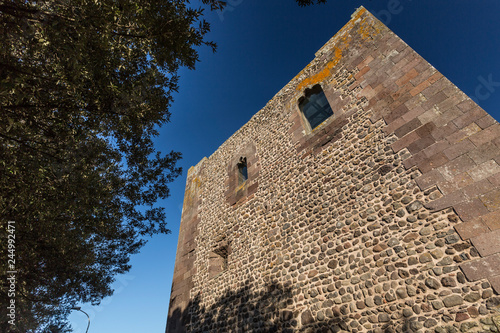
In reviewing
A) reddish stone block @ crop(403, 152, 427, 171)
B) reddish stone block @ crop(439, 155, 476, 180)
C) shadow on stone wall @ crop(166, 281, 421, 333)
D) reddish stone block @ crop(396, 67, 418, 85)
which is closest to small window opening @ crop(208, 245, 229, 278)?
shadow on stone wall @ crop(166, 281, 421, 333)

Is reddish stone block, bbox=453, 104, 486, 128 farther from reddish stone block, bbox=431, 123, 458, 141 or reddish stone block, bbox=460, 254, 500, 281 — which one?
reddish stone block, bbox=460, 254, 500, 281

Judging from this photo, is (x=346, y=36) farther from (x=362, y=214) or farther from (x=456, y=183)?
(x=362, y=214)

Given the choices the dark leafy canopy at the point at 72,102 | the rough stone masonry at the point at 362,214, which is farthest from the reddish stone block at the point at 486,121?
the dark leafy canopy at the point at 72,102

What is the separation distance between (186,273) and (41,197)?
600 cm

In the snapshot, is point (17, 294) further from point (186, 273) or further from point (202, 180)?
point (202, 180)

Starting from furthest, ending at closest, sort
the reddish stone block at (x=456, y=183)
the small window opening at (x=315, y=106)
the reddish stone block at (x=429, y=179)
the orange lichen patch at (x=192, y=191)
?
1. the orange lichen patch at (x=192, y=191)
2. the small window opening at (x=315, y=106)
3. the reddish stone block at (x=429, y=179)
4. the reddish stone block at (x=456, y=183)

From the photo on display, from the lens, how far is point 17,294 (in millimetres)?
7125

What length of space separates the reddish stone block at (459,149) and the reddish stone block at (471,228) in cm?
120

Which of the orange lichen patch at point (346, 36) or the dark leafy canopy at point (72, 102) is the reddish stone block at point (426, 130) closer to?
the orange lichen patch at point (346, 36)

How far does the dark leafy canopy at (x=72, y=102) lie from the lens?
11.1 ft

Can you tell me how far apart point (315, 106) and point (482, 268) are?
19.0ft

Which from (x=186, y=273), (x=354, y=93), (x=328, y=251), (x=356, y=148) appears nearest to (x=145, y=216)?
(x=186, y=273)

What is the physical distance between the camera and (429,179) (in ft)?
14.1

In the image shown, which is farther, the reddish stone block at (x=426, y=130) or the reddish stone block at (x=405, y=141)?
the reddish stone block at (x=405, y=141)
